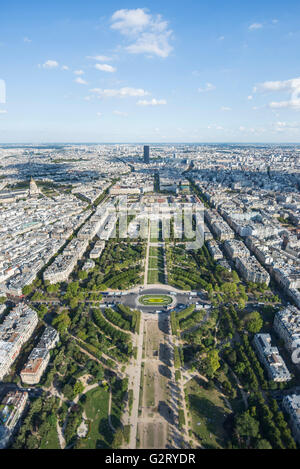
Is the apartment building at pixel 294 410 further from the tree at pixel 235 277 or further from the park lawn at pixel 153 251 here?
the park lawn at pixel 153 251

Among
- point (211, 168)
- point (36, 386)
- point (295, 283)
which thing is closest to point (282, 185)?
point (211, 168)

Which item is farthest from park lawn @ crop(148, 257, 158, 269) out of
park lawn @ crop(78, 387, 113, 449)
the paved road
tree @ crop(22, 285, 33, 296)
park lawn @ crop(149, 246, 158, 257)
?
park lawn @ crop(78, 387, 113, 449)

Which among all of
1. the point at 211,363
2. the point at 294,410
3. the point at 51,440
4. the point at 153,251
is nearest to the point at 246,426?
the point at 294,410

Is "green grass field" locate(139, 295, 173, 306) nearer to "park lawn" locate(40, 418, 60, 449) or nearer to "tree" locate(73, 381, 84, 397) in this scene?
"tree" locate(73, 381, 84, 397)

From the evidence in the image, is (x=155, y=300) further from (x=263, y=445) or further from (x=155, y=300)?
(x=263, y=445)

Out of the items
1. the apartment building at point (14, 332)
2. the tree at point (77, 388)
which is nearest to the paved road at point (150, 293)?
the apartment building at point (14, 332)
